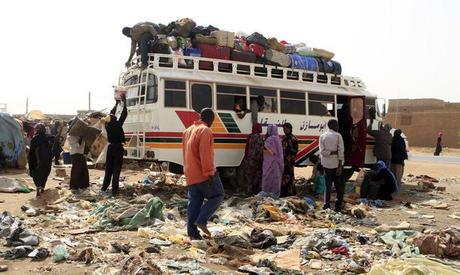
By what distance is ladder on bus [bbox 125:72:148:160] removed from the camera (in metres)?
10.1

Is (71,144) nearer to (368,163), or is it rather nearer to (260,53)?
(260,53)

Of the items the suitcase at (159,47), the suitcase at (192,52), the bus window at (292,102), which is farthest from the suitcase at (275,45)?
the suitcase at (159,47)

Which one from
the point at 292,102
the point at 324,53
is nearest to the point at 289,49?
the point at 324,53

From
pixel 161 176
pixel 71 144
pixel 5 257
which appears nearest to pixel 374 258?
pixel 5 257

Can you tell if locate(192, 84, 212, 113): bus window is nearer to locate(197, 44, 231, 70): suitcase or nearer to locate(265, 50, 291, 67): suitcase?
locate(197, 44, 231, 70): suitcase

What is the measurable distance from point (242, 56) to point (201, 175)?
235 inches

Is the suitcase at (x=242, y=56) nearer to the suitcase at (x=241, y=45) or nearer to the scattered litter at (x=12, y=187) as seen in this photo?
the suitcase at (x=241, y=45)

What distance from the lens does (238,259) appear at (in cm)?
536

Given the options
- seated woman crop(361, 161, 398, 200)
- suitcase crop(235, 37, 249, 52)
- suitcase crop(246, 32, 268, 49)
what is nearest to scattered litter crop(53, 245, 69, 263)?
seated woman crop(361, 161, 398, 200)

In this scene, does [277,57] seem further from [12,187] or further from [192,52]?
[12,187]

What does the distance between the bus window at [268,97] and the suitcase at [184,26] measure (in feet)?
6.47

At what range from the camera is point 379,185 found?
10555 millimetres

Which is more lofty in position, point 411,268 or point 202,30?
point 202,30

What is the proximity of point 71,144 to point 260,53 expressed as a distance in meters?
4.90
